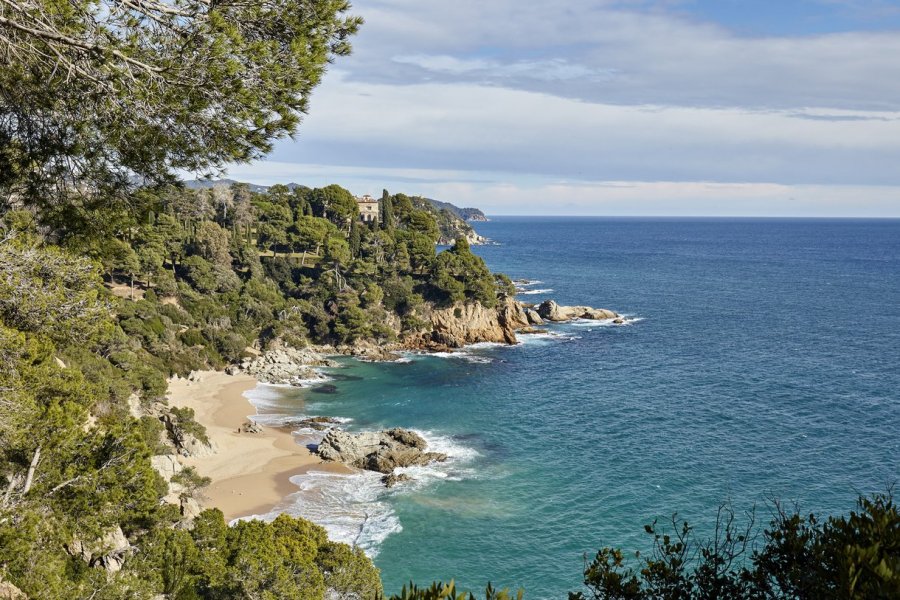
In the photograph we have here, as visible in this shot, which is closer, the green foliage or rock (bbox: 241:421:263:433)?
the green foliage

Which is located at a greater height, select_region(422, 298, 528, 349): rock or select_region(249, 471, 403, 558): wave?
select_region(422, 298, 528, 349): rock

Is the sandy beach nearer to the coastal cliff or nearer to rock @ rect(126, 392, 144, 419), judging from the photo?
rock @ rect(126, 392, 144, 419)

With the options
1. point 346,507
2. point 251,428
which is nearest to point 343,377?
point 251,428

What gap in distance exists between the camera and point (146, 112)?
8.27m

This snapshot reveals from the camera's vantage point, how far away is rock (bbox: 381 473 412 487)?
31.7 metres

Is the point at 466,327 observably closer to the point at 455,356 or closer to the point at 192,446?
the point at 455,356

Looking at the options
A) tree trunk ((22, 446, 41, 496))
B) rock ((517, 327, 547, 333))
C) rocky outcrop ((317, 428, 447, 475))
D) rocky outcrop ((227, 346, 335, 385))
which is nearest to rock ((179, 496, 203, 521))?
tree trunk ((22, 446, 41, 496))

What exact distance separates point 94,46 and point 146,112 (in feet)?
3.31

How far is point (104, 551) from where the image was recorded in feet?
46.8

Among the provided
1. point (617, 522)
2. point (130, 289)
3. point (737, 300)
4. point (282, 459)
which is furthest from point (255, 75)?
point (737, 300)

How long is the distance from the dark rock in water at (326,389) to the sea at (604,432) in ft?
0.78

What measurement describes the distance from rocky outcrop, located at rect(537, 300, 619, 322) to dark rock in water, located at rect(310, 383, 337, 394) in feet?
109

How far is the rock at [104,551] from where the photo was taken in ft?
46.9

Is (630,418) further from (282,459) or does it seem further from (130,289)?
(130,289)
